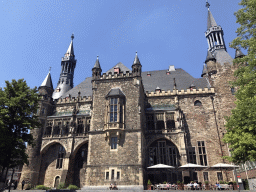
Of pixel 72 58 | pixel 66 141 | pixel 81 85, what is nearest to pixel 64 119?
pixel 66 141

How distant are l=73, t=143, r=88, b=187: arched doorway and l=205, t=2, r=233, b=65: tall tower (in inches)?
993

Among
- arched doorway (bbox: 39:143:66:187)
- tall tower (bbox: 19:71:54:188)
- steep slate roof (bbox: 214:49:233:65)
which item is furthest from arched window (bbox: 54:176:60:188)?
steep slate roof (bbox: 214:49:233:65)

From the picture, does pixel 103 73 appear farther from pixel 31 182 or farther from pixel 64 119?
pixel 31 182

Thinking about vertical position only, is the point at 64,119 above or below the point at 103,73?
below

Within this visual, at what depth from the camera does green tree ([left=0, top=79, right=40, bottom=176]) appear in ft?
53.7

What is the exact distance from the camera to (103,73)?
27.0 metres

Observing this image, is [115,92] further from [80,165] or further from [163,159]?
[80,165]

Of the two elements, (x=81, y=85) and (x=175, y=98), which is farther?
(x=81, y=85)

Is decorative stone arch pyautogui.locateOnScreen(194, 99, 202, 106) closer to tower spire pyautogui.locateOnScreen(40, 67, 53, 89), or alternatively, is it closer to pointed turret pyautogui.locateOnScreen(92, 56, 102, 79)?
pointed turret pyautogui.locateOnScreen(92, 56, 102, 79)

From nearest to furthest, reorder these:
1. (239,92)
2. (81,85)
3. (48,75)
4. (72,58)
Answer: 1. (239,92)
2. (48,75)
3. (81,85)
4. (72,58)

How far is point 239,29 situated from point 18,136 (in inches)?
785

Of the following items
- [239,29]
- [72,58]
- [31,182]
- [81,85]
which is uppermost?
[72,58]

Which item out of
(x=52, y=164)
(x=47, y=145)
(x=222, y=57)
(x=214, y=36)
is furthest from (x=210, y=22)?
(x=52, y=164)

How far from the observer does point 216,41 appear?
3897 cm
